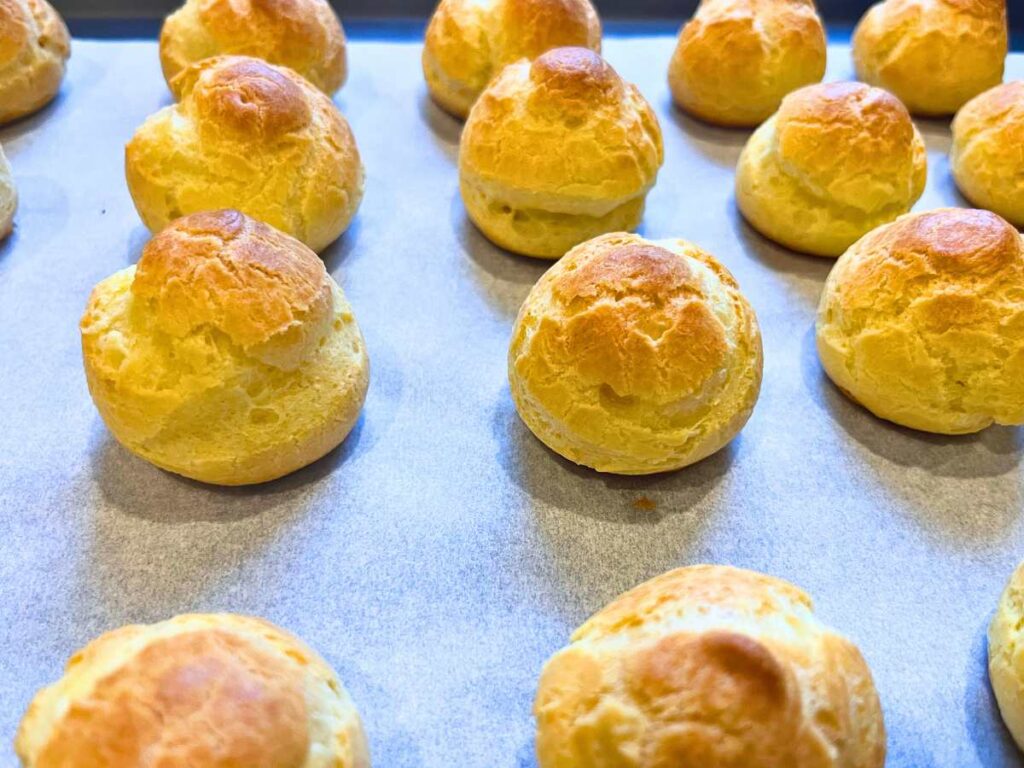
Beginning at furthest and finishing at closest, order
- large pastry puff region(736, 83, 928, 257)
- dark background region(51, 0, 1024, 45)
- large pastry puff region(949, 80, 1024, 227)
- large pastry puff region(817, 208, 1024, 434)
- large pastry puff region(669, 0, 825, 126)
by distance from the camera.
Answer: dark background region(51, 0, 1024, 45)
large pastry puff region(669, 0, 825, 126)
large pastry puff region(949, 80, 1024, 227)
large pastry puff region(736, 83, 928, 257)
large pastry puff region(817, 208, 1024, 434)

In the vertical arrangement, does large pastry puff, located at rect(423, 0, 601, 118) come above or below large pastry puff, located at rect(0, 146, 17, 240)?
above

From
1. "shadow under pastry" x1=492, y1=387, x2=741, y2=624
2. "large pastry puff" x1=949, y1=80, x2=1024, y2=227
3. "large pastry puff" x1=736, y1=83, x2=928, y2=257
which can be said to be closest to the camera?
"shadow under pastry" x1=492, y1=387, x2=741, y2=624

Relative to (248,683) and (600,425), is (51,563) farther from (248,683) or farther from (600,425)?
(600,425)

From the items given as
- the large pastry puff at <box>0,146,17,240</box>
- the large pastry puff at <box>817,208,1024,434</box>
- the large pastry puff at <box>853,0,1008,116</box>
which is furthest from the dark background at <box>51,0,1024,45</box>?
the large pastry puff at <box>817,208,1024,434</box>

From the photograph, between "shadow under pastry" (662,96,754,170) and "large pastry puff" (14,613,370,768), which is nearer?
"large pastry puff" (14,613,370,768)

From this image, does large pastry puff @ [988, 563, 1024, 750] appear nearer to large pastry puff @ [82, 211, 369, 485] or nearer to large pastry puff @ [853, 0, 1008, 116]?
large pastry puff @ [82, 211, 369, 485]

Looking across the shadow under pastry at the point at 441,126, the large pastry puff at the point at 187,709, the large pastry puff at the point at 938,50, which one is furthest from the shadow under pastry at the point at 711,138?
the large pastry puff at the point at 187,709

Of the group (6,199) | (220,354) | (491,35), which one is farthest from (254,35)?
(220,354)

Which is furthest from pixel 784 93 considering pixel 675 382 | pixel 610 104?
pixel 675 382
